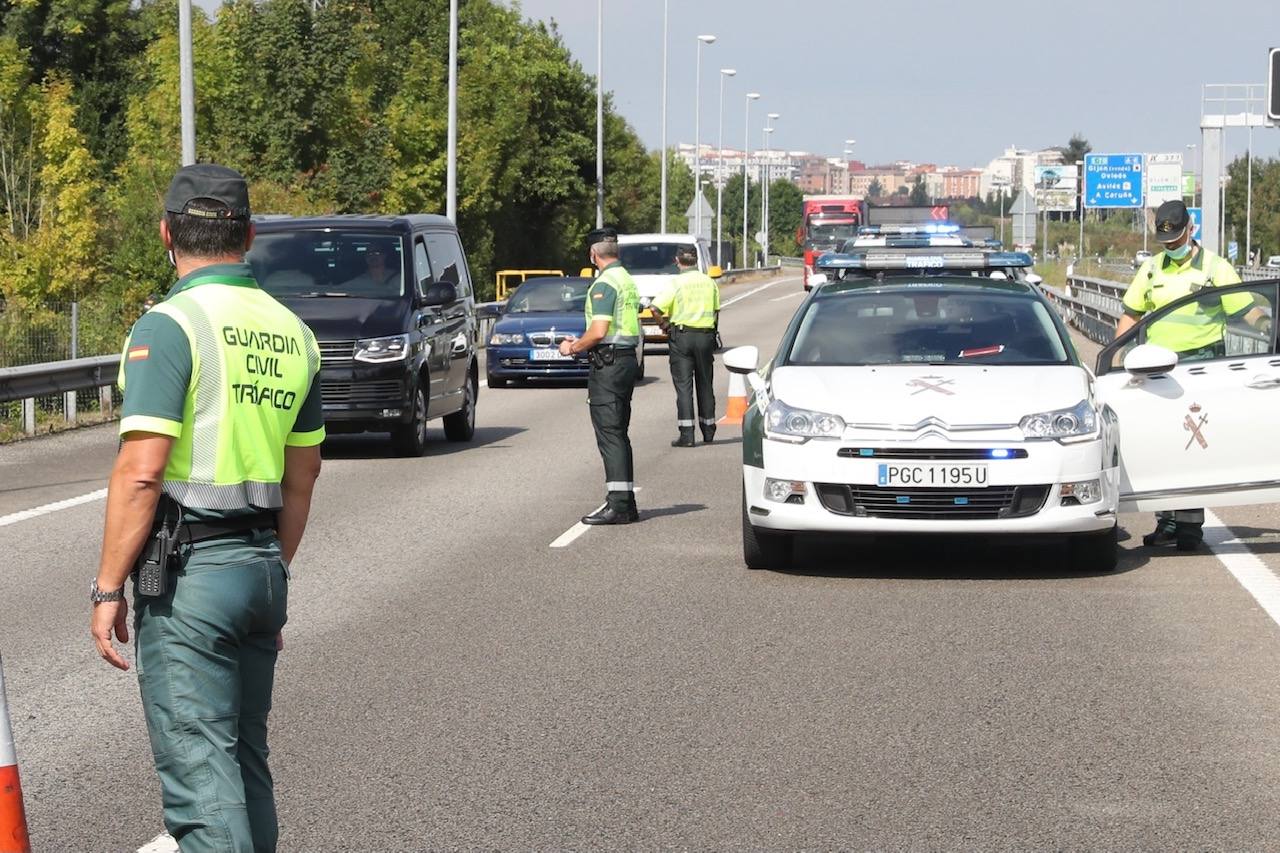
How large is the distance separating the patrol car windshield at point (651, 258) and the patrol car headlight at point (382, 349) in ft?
59.3

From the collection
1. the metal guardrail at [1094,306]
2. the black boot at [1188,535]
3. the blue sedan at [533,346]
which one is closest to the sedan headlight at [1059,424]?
the black boot at [1188,535]

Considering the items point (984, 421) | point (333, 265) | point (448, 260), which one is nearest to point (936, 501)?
point (984, 421)

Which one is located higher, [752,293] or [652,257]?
[652,257]

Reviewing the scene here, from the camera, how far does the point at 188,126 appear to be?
28.1 metres

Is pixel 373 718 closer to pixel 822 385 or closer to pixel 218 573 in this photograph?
pixel 218 573

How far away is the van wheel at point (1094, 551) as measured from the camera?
1050 centimetres

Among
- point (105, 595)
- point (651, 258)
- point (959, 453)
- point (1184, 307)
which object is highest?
point (651, 258)

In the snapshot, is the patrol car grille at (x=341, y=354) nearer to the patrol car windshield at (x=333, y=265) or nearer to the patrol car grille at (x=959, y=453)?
the patrol car windshield at (x=333, y=265)

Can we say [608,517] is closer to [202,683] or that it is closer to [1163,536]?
[1163,536]

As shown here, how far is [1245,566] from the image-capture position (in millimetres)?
10969

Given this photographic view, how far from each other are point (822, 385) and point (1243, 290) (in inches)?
98.4

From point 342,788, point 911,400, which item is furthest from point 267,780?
point 911,400

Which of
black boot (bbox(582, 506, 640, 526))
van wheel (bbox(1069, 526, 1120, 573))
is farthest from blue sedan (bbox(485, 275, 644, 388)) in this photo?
van wheel (bbox(1069, 526, 1120, 573))

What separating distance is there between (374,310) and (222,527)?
13.0 metres
